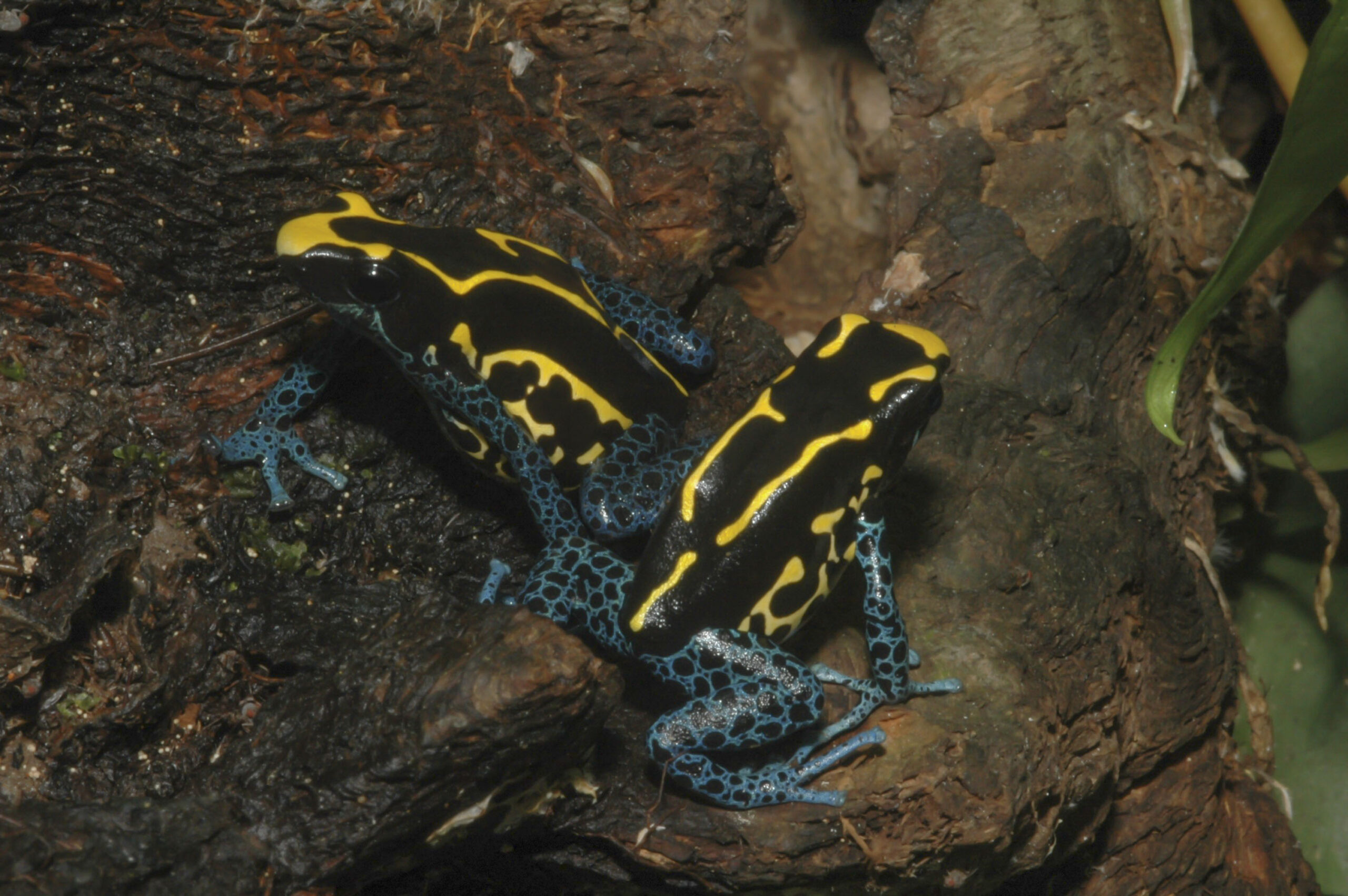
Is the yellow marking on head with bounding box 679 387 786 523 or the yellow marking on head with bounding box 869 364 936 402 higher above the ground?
the yellow marking on head with bounding box 869 364 936 402

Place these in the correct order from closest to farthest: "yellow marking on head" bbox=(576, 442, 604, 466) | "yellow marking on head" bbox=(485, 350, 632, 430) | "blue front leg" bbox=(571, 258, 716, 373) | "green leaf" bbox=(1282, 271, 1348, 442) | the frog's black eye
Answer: the frog's black eye < "yellow marking on head" bbox=(485, 350, 632, 430) < "yellow marking on head" bbox=(576, 442, 604, 466) < "blue front leg" bbox=(571, 258, 716, 373) < "green leaf" bbox=(1282, 271, 1348, 442)

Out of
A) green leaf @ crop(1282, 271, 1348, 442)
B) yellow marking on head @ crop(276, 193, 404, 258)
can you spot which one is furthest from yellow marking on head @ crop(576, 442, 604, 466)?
green leaf @ crop(1282, 271, 1348, 442)

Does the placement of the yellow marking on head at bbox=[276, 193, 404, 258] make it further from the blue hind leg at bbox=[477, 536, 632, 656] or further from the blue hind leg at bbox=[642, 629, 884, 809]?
the blue hind leg at bbox=[642, 629, 884, 809]

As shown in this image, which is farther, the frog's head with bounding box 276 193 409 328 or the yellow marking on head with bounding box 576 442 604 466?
the yellow marking on head with bounding box 576 442 604 466

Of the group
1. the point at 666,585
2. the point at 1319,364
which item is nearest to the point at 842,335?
the point at 666,585

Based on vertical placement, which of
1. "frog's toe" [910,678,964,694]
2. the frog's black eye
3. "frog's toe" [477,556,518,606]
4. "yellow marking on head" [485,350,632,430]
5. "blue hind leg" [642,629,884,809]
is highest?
the frog's black eye

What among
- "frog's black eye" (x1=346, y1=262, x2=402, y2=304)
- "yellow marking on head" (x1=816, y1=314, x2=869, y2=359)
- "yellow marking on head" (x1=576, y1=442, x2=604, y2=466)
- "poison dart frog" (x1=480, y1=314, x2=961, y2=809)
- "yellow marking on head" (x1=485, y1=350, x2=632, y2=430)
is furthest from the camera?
"yellow marking on head" (x1=576, y1=442, x2=604, y2=466)

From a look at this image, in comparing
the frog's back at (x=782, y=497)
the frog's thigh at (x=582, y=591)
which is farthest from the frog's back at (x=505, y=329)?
the frog's back at (x=782, y=497)

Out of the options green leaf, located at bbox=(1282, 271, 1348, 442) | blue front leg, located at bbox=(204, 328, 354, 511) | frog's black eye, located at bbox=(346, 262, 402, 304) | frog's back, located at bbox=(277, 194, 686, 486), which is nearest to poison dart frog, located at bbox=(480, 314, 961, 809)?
frog's back, located at bbox=(277, 194, 686, 486)
